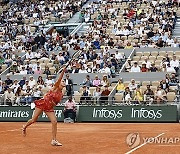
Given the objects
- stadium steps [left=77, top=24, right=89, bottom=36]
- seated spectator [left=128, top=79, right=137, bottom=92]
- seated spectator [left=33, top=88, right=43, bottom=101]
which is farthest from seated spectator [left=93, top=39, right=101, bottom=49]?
seated spectator [left=128, top=79, right=137, bottom=92]

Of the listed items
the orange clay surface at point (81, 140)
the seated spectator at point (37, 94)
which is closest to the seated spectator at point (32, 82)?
the seated spectator at point (37, 94)

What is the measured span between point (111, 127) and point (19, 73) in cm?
928

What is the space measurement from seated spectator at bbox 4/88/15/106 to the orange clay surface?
312 cm

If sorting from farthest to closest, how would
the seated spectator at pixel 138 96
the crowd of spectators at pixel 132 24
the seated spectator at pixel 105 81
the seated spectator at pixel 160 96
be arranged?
the crowd of spectators at pixel 132 24, the seated spectator at pixel 105 81, the seated spectator at pixel 138 96, the seated spectator at pixel 160 96

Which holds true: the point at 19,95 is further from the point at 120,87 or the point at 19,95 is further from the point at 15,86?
the point at 120,87

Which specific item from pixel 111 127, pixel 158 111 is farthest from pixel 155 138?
pixel 158 111

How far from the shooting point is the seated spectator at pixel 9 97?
24.0m

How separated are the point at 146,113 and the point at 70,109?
3.38 meters

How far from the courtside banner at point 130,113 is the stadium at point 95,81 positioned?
4 cm

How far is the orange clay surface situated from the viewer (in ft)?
41.1

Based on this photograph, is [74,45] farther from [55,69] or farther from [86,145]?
[86,145]

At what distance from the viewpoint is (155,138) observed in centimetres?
1474

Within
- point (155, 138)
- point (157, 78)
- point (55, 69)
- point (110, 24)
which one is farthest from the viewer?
point (110, 24)

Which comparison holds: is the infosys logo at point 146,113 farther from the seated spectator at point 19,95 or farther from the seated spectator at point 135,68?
the seated spectator at point 19,95
